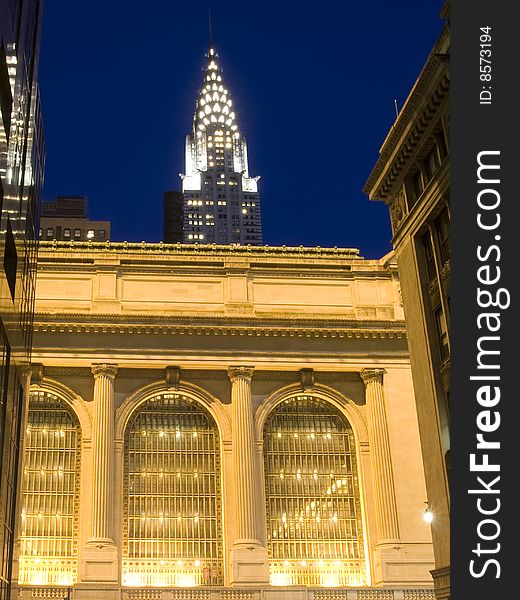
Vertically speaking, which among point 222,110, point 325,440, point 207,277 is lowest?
point 325,440

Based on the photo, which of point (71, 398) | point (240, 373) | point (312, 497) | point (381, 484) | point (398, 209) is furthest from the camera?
point (240, 373)

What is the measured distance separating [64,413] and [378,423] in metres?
17.3

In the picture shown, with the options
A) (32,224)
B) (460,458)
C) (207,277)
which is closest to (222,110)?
(207,277)

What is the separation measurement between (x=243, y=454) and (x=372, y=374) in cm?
888

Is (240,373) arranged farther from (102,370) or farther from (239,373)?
(102,370)

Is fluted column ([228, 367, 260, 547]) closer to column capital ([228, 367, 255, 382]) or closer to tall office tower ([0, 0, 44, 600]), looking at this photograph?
column capital ([228, 367, 255, 382])

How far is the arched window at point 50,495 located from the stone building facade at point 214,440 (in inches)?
2.9

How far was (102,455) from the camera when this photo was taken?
49125 millimetres

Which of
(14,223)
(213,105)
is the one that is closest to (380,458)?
(14,223)

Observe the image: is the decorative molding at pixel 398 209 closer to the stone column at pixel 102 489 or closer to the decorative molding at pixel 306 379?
the decorative molding at pixel 306 379

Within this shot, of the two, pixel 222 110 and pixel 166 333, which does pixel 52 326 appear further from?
pixel 222 110

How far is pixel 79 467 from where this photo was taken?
5025 cm

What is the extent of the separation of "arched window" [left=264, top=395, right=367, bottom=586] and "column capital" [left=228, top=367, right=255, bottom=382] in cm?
272

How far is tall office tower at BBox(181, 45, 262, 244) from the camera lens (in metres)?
175
